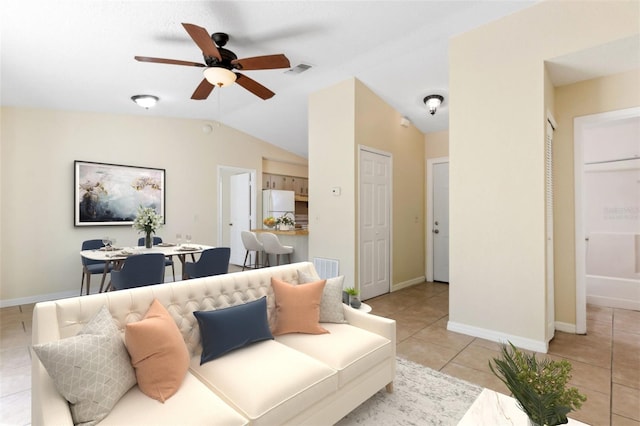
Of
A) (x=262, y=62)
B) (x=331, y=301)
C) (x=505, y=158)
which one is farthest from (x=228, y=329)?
(x=505, y=158)

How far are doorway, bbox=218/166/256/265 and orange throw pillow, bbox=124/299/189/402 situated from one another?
547 centimetres

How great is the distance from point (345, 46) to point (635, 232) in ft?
14.9

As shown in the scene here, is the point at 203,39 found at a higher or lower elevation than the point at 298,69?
lower

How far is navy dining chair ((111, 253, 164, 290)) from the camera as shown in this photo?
323 centimetres

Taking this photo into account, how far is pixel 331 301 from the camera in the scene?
2.37 metres

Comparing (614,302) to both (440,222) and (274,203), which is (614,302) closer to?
(440,222)

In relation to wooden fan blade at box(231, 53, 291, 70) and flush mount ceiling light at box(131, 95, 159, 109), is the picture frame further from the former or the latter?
wooden fan blade at box(231, 53, 291, 70)

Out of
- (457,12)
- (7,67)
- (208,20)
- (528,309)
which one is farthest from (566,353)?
(7,67)

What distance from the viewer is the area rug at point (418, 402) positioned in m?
1.97

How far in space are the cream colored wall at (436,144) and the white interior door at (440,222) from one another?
0.19 metres

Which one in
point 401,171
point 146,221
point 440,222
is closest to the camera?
point 146,221

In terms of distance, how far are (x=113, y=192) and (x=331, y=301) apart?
4.39 metres

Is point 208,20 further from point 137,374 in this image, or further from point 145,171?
point 145,171

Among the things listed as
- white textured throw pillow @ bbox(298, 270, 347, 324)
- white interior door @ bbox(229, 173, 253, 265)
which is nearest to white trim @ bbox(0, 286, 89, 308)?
white interior door @ bbox(229, 173, 253, 265)
